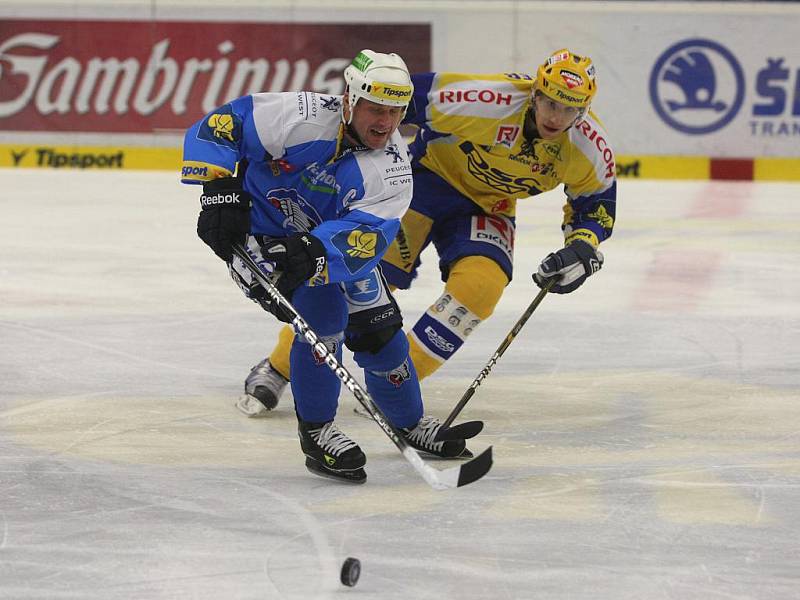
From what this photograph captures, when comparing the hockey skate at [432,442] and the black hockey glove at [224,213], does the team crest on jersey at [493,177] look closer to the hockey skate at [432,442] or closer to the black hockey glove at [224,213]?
the hockey skate at [432,442]

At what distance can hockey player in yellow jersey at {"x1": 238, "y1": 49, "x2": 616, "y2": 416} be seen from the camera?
388cm

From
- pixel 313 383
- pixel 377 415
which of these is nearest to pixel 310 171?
pixel 313 383

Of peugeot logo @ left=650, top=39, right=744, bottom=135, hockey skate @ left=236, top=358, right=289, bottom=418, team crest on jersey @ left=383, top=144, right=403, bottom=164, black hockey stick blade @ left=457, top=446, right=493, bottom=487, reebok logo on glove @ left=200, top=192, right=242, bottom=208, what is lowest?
peugeot logo @ left=650, top=39, right=744, bottom=135

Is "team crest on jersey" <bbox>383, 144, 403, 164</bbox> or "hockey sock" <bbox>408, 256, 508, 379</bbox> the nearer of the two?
"team crest on jersey" <bbox>383, 144, 403, 164</bbox>

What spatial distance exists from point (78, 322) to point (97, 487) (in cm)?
202

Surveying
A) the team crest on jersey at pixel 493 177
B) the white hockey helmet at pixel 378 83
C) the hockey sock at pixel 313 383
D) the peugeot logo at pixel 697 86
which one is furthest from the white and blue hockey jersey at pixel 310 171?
the peugeot logo at pixel 697 86

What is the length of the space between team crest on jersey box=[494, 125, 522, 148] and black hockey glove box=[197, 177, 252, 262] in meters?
1.05

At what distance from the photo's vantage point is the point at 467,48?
10523mm

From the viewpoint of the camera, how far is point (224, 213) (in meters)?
3.24

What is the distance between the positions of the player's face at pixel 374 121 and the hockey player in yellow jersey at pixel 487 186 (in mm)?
688

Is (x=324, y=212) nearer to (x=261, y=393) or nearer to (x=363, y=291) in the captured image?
(x=363, y=291)

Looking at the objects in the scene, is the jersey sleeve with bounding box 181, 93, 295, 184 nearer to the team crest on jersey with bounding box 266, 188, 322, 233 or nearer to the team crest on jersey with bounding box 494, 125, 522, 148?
the team crest on jersey with bounding box 266, 188, 322, 233

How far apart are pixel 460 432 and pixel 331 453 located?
0.39 meters

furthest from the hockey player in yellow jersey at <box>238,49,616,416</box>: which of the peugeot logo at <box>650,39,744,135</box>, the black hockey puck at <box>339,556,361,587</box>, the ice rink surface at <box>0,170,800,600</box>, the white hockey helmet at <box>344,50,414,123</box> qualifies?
the peugeot logo at <box>650,39,744,135</box>
